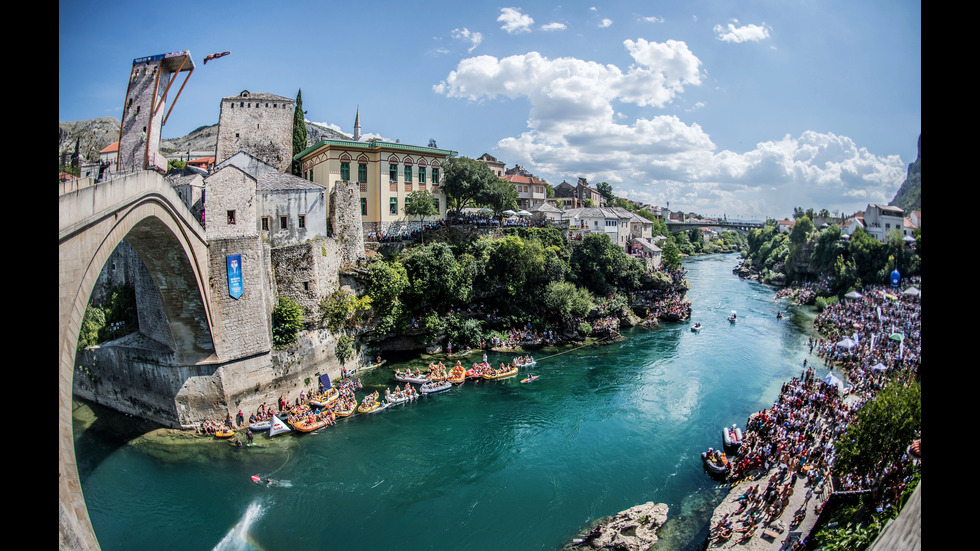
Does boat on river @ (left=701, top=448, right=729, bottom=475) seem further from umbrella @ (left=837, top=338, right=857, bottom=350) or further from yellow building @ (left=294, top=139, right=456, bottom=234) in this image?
yellow building @ (left=294, top=139, right=456, bottom=234)

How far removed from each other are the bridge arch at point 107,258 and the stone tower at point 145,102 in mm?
10041

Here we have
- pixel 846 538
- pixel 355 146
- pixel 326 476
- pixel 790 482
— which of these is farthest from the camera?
pixel 355 146

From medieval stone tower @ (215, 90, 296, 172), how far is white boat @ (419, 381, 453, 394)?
26293 millimetres

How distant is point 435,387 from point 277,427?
7.86 m

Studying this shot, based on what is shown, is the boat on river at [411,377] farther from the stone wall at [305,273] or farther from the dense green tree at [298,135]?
the dense green tree at [298,135]

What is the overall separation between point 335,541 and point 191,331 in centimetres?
1117

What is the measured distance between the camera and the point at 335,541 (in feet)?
50.4

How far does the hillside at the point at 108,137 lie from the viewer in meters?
54.0

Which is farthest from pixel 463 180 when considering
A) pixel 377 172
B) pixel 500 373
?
pixel 500 373

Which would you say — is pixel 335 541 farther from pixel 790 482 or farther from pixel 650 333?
pixel 650 333

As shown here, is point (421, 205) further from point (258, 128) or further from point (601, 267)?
point (258, 128)

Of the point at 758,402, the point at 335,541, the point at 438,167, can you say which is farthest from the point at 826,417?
the point at 438,167

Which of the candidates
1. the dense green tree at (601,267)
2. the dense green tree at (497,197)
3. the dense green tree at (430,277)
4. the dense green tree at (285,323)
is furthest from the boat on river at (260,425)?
the dense green tree at (601,267)

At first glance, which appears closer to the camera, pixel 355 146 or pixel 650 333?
pixel 355 146
